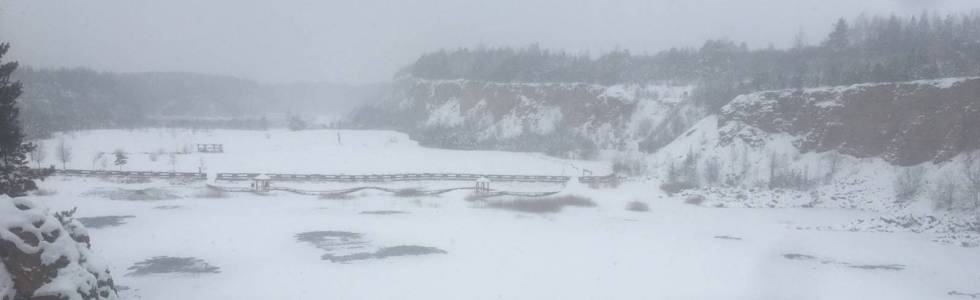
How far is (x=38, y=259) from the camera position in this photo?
31.7 feet

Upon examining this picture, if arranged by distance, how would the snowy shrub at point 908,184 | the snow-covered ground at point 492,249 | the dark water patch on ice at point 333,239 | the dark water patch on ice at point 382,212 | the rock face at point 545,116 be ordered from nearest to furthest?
the snow-covered ground at point 492,249 < the dark water patch on ice at point 333,239 < the dark water patch on ice at point 382,212 < the snowy shrub at point 908,184 < the rock face at point 545,116

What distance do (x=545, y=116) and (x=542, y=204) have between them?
35.1 meters

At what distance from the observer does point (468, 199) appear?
32.4m

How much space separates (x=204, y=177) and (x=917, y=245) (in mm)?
35960

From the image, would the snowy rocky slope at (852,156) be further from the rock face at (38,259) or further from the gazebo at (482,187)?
the rock face at (38,259)

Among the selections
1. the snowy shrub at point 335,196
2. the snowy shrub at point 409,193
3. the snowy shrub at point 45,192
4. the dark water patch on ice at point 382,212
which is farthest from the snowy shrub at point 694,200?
the snowy shrub at point 45,192

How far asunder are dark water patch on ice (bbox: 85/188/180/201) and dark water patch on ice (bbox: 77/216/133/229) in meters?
5.25

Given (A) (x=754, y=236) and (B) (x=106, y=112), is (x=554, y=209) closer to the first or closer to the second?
(A) (x=754, y=236)

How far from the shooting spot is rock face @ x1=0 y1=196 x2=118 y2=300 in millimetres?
9273

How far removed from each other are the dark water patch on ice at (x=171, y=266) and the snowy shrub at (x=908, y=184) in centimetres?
3098

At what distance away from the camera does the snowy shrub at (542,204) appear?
30391mm

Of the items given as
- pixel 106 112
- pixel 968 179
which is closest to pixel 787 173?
pixel 968 179

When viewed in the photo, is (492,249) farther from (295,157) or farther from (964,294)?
(295,157)

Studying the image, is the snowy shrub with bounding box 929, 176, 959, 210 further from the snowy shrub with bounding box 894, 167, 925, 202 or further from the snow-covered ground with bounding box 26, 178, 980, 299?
the snow-covered ground with bounding box 26, 178, 980, 299
